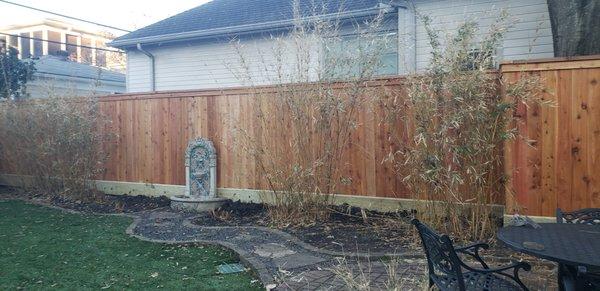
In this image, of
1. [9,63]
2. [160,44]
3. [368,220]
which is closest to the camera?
[368,220]

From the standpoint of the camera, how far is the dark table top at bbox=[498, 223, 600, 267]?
7.99 feet

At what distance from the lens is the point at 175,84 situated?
1253cm

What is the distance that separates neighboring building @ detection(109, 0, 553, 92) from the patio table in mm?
5160

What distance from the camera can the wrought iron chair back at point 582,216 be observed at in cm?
357

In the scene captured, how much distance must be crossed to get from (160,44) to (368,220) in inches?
338

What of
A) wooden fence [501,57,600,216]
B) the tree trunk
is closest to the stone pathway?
wooden fence [501,57,600,216]

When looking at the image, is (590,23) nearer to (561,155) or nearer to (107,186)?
(561,155)

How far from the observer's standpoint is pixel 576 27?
5.86 m

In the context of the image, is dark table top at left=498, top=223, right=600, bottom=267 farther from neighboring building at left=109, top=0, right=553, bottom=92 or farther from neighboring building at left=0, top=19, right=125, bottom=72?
neighboring building at left=0, top=19, right=125, bottom=72

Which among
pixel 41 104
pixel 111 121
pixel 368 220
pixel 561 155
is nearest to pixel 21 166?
pixel 41 104

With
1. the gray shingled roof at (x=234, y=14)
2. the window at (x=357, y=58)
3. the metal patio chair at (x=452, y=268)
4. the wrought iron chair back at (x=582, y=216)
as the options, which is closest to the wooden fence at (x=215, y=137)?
the window at (x=357, y=58)

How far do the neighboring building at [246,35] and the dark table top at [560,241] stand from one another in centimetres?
516

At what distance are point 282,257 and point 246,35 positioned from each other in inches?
304

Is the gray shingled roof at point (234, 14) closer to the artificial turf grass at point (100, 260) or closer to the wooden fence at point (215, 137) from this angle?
the wooden fence at point (215, 137)
